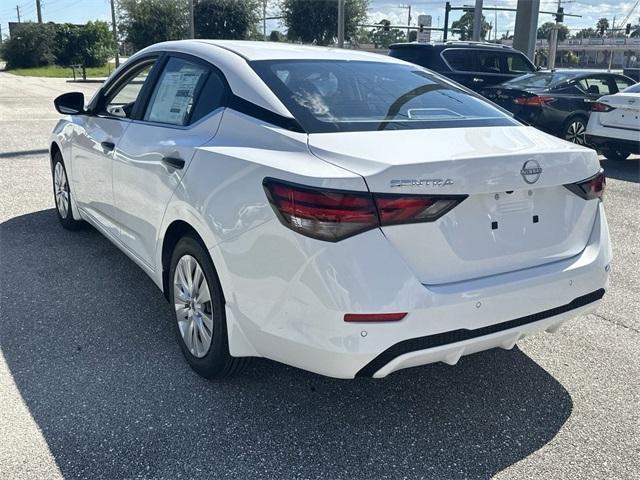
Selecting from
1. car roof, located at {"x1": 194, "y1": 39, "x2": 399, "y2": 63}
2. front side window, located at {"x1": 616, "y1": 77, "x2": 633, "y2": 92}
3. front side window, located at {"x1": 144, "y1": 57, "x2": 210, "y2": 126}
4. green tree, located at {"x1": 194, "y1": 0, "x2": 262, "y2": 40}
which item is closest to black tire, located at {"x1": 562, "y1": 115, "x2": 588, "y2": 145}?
front side window, located at {"x1": 616, "y1": 77, "x2": 633, "y2": 92}

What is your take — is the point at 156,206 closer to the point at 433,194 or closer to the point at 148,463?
the point at 148,463

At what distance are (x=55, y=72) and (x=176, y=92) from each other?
49015 millimetres

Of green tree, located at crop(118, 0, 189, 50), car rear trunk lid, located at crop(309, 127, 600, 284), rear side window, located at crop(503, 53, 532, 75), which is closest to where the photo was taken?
car rear trunk lid, located at crop(309, 127, 600, 284)

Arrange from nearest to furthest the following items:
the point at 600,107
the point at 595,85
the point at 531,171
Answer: the point at 531,171 < the point at 600,107 < the point at 595,85

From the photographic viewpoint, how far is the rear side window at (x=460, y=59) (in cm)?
1261

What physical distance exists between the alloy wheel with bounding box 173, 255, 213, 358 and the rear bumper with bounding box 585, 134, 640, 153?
8.40 m

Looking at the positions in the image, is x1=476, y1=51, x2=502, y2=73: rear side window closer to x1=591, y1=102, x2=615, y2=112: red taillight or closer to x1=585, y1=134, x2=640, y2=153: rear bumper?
x1=591, y1=102, x2=615, y2=112: red taillight

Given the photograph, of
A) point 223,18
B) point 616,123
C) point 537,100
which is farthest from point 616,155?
point 223,18

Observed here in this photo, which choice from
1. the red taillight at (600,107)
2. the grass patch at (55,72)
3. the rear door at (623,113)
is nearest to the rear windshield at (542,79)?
the red taillight at (600,107)

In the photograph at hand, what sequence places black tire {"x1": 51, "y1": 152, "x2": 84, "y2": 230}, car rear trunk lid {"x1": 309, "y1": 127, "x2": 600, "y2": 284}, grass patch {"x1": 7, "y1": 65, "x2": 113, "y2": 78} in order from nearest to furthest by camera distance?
car rear trunk lid {"x1": 309, "y1": 127, "x2": 600, "y2": 284}
black tire {"x1": 51, "y1": 152, "x2": 84, "y2": 230}
grass patch {"x1": 7, "y1": 65, "x2": 113, "y2": 78}

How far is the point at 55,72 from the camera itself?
156ft

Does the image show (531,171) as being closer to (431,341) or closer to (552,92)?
(431,341)

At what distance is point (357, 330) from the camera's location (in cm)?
245

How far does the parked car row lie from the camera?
32.3 feet
